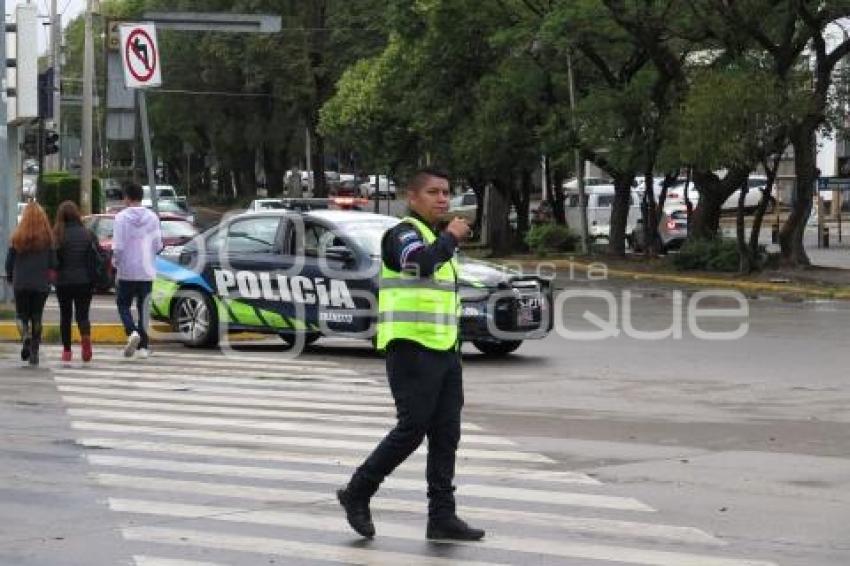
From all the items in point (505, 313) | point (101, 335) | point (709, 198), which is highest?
point (709, 198)

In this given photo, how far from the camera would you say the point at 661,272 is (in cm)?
3259

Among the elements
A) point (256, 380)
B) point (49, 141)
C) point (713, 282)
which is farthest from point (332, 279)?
point (49, 141)

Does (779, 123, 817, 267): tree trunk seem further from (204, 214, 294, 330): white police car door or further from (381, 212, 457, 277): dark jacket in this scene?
(381, 212, 457, 277): dark jacket

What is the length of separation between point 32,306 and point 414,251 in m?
9.02

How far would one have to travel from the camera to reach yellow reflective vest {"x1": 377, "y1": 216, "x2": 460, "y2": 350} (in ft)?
23.8

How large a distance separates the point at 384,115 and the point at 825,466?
36.3 metres

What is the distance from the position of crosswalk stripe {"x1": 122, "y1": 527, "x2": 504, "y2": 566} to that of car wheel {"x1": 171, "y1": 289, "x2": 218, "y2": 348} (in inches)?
383

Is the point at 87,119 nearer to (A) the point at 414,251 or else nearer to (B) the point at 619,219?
(B) the point at 619,219

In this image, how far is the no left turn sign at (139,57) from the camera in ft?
61.9

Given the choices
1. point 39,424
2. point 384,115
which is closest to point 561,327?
point 39,424

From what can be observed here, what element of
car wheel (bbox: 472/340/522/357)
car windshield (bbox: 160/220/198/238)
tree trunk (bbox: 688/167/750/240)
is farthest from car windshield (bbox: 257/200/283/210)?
car wheel (bbox: 472/340/522/357)

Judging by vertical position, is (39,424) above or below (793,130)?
below

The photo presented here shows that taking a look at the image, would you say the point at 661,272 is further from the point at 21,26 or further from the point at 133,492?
the point at 133,492

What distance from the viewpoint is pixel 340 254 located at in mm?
16281
